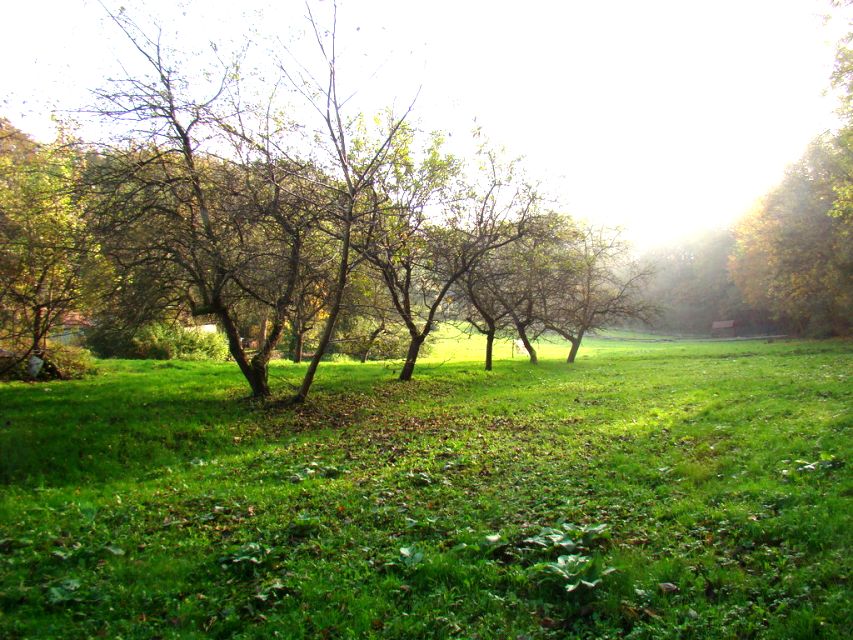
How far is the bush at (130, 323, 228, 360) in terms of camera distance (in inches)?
1051

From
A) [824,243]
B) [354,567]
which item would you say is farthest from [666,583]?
[824,243]

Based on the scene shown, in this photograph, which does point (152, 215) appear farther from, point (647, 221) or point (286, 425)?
point (647, 221)

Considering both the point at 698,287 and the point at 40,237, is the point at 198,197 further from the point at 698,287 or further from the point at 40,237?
the point at 698,287

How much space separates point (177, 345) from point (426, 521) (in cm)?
2475

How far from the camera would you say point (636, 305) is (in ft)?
96.3

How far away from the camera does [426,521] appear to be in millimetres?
6707

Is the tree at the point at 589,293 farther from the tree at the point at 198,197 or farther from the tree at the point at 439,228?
the tree at the point at 198,197

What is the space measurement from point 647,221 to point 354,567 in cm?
7534

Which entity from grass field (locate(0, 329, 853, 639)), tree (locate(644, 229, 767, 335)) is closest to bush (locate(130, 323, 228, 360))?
grass field (locate(0, 329, 853, 639))

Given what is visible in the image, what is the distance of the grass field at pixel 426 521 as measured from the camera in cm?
475

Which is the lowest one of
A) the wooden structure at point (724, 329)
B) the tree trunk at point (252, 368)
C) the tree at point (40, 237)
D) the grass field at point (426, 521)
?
the grass field at point (426, 521)

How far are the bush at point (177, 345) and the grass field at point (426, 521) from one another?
13399mm

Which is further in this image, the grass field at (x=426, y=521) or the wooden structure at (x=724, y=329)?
the wooden structure at (x=724, y=329)

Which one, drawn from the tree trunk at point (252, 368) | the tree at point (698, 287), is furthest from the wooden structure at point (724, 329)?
the tree trunk at point (252, 368)
